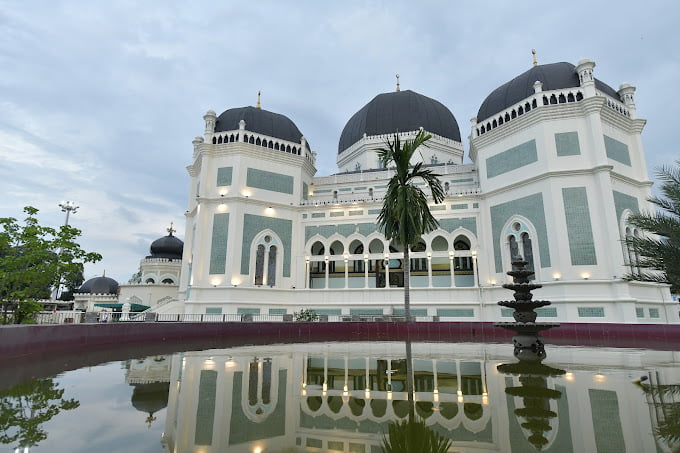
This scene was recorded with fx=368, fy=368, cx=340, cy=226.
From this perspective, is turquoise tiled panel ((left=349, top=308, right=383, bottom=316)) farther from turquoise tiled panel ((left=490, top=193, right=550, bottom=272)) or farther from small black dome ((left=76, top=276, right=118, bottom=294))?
small black dome ((left=76, top=276, right=118, bottom=294))

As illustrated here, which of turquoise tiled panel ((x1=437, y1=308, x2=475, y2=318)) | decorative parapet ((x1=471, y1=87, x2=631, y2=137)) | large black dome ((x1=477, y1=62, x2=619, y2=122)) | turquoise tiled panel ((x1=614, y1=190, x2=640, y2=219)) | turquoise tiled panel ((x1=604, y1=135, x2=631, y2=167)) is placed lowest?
turquoise tiled panel ((x1=437, y1=308, x2=475, y2=318))

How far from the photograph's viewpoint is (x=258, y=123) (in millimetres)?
32719

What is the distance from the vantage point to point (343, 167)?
41.0 metres

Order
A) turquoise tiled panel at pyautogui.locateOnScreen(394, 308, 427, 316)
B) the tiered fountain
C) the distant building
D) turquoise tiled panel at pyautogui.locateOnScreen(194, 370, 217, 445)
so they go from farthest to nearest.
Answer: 1. the distant building
2. turquoise tiled panel at pyautogui.locateOnScreen(394, 308, 427, 316)
3. the tiered fountain
4. turquoise tiled panel at pyautogui.locateOnScreen(194, 370, 217, 445)

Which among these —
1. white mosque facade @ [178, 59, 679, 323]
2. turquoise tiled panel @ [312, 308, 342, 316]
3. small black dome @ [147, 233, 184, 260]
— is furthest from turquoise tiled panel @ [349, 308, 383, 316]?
small black dome @ [147, 233, 184, 260]

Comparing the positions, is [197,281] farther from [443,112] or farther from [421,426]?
[443,112]

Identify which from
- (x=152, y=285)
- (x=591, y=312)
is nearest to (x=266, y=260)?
(x=152, y=285)

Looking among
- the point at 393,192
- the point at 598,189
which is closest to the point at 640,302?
the point at 598,189

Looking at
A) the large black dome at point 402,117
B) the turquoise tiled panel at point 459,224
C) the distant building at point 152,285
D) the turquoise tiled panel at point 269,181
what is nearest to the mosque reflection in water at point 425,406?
the turquoise tiled panel at point 459,224

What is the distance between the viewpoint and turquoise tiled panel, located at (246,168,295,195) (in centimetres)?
3109

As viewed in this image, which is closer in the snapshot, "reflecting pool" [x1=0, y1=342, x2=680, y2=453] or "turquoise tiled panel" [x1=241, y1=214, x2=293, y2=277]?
"reflecting pool" [x1=0, y1=342, x2=680, y2=453]

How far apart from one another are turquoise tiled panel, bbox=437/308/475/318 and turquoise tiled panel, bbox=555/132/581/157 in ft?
40.8

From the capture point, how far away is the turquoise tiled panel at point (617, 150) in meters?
25.1

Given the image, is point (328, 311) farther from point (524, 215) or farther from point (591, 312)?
point (591, 312)
